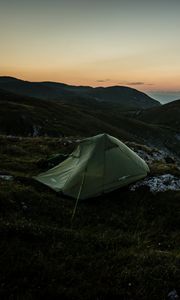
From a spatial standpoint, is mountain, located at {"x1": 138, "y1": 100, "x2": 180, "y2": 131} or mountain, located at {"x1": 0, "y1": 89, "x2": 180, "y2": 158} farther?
mountain, located at {"x1": 138, "y1": 100, "x2": 180, "y2": 131}

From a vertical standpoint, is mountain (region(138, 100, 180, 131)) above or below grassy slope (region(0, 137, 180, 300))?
below

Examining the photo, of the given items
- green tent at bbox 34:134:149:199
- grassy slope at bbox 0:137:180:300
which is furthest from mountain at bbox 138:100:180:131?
grassy slope at bbox 0:137:180:300

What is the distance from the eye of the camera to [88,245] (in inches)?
541

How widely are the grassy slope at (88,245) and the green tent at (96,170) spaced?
0.66m

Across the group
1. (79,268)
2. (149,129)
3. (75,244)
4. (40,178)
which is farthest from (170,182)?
(149,129)

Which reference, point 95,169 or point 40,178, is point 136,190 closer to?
point 95,169

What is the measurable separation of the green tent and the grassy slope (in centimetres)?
66

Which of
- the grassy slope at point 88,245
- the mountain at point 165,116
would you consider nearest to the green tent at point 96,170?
the grassy slope at point 88,245

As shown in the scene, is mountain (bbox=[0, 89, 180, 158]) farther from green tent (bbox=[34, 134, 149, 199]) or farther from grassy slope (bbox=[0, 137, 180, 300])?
grassy slope (bbox=[0, 137, 180, 300])

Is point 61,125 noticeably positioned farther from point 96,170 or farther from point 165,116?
point 165,116

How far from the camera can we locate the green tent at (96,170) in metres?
19.7

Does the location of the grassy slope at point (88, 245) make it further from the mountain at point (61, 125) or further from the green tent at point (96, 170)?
the mountain at point (61, 125)

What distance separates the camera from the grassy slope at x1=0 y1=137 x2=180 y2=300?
35.6 feet

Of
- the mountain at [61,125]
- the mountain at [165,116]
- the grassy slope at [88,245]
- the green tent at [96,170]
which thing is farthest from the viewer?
the mountain at [165,116]
